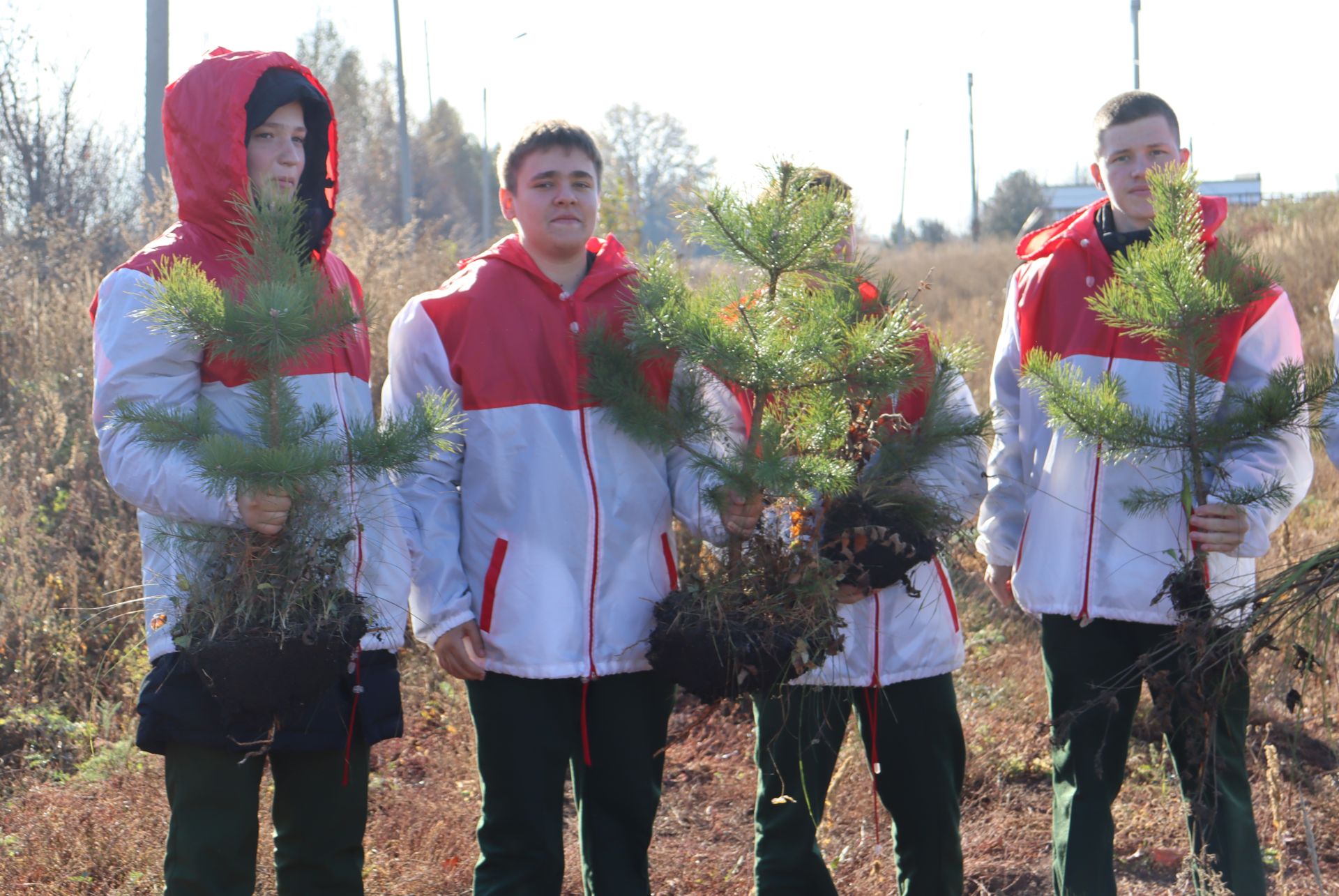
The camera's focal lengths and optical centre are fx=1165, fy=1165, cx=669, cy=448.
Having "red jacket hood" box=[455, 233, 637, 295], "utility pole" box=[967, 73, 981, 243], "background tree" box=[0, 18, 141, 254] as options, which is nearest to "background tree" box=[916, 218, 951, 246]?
"utility pole" box=[967, 73, 981, 243]

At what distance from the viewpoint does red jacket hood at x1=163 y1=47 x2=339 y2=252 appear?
8.43ft

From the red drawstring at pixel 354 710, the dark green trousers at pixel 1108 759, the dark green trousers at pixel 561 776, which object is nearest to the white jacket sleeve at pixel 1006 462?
the dark green trousers at pixel 1108 759

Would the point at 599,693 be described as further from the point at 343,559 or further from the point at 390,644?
the point at 343,559

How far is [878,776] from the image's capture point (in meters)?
3.04

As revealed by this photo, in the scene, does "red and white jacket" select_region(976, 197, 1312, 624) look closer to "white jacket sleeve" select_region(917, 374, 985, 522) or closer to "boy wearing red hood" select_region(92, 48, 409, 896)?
"white jacket sleeve" select_region(917, 374, 985, 522)

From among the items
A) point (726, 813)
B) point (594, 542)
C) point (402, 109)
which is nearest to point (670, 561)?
point (594, 542)

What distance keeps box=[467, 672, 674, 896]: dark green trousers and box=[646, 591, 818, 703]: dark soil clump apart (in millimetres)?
233

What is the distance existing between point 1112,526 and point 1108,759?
1.92 feet

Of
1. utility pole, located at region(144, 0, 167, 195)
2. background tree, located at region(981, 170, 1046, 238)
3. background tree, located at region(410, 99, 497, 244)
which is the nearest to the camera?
utility pole, located at region(144, 0, 167, 195)

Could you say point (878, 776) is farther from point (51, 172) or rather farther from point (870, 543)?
point (51, 172)

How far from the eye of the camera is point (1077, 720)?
2.95 m

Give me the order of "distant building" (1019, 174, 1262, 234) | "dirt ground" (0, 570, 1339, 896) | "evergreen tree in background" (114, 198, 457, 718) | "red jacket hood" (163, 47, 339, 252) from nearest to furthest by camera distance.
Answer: "evergreen tree in background" (114, 198, 457, 718), "red jacket hood" (163, 47, 339, 252), "dirt ground" (0, 570, 1339, 896), "distant building" (1019, 174, 1262, 234)

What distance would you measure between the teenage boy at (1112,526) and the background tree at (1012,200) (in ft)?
101

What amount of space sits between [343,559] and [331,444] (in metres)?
0.32
